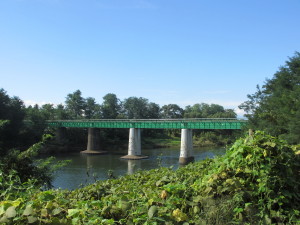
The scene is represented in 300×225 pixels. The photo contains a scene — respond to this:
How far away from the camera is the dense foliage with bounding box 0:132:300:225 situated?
9.59 feet

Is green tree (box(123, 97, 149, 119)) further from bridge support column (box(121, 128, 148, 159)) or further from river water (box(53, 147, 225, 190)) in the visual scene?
river water (box(53, 147, 225, 190))

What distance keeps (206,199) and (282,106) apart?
2693 cm

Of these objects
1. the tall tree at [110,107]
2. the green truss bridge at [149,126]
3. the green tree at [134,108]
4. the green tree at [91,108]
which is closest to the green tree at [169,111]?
the green tree at [134,108]

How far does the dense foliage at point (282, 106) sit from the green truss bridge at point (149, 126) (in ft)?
20.4

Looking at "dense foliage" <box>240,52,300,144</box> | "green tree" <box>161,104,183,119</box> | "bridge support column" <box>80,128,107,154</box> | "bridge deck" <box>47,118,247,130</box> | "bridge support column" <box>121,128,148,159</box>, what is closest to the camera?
Answer: "dense foliage" <box>240,52,300,144</box>

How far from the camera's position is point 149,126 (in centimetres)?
5362

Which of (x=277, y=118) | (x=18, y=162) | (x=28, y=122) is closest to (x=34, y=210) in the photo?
(x=18, y=162)

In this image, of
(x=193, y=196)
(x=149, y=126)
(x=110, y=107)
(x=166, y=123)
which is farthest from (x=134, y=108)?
(x=193, y=196)

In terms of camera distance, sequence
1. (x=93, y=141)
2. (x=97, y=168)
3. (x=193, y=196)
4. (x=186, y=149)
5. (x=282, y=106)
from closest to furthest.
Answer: (x=193, y=196) < (x=282, y=106) < (x=97, y=168) < (x=186, y=149) < (x=93, y=141)

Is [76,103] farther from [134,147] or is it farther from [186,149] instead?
[186,149]

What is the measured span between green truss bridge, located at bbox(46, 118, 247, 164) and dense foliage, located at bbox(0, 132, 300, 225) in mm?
37855

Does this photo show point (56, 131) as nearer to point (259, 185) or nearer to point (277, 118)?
point (277, 118)

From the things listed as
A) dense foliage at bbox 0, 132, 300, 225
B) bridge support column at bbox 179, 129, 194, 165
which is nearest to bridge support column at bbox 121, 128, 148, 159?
bridge support column at bbox 179, 129, 194, 165

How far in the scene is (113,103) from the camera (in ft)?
308
